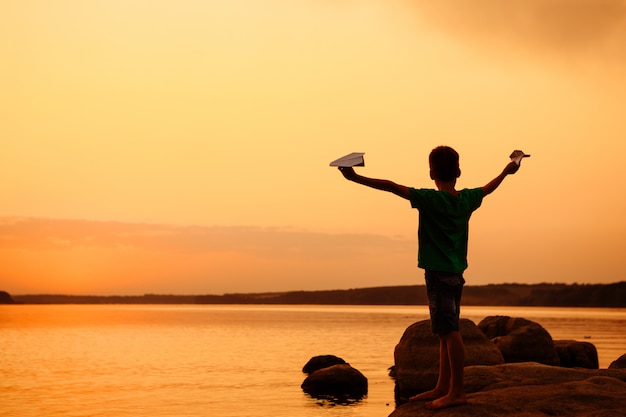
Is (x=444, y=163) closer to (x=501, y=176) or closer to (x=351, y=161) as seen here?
(x=501, y=176)

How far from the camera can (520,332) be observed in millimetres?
30953

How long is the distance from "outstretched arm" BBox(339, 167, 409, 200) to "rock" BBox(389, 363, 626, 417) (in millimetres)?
2593

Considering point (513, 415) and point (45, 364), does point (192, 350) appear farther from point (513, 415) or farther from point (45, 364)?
point (513, 415)

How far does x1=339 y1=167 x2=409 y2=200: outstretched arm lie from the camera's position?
8.13 meters

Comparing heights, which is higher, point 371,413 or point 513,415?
point 513,415

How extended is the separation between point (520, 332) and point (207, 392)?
12.4 meters

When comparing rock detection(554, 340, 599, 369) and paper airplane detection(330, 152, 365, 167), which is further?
rock detection(554, 340, 599, 369)

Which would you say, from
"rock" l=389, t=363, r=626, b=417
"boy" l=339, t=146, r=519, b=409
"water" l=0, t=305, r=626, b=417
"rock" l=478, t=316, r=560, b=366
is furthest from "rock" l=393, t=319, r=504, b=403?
"boy" l=339, t=146, r=519, b=409

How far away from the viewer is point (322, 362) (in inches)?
1396

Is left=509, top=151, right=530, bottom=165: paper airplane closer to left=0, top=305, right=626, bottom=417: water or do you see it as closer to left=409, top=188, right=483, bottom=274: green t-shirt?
left=409, top=188, right=483, bottom=274: green t-shirt

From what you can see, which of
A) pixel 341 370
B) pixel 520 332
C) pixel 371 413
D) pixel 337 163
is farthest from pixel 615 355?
pixel 337 163

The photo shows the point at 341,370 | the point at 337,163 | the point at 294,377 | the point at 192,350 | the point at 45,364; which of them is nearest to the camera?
the point at 337,163

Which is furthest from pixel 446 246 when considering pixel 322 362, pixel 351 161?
pixel 322 362

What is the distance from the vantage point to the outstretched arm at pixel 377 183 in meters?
8.13
